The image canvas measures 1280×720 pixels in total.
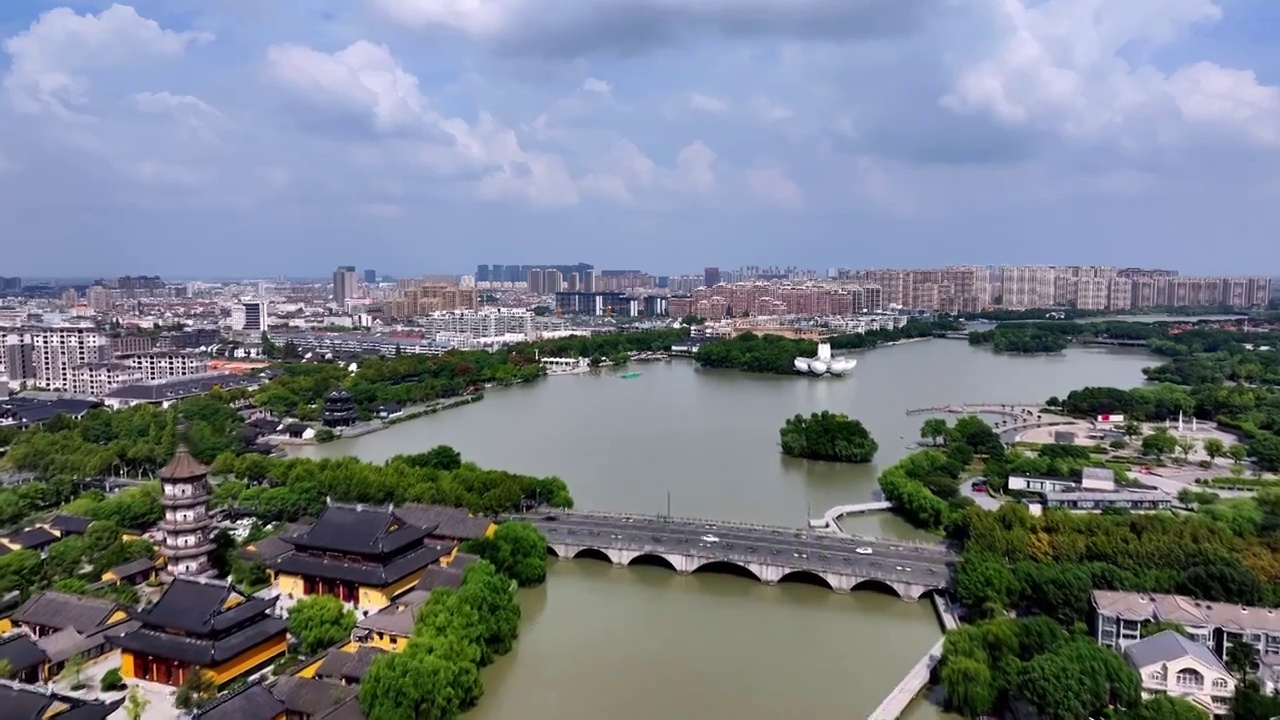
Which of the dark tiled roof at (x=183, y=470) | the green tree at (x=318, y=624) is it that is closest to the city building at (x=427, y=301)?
the dark tiled roof at (x=183, y=470)

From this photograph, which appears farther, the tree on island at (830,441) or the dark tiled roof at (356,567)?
the tree on island at (830,441)

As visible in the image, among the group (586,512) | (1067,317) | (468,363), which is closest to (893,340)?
(1067,317)

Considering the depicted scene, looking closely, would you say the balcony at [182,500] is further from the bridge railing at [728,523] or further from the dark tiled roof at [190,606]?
the bridge railing at [728,523]

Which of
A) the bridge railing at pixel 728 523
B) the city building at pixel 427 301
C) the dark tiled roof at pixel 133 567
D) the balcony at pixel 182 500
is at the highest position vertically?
the city building at pixel 427 301

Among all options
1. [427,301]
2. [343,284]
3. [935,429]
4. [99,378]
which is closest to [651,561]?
[935,429]

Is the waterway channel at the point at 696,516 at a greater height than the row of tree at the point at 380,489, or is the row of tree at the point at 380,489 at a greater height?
the row of tree at the point at 380,489

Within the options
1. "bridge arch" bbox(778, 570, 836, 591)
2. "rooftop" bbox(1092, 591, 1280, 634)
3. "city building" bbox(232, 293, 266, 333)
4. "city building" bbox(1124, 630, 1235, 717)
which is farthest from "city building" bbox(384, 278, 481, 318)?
"city building" bbox(1124, 630, 1235, 717)

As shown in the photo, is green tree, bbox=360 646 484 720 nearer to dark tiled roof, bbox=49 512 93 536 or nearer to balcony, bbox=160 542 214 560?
balcony, bbox=160 542 214 560
